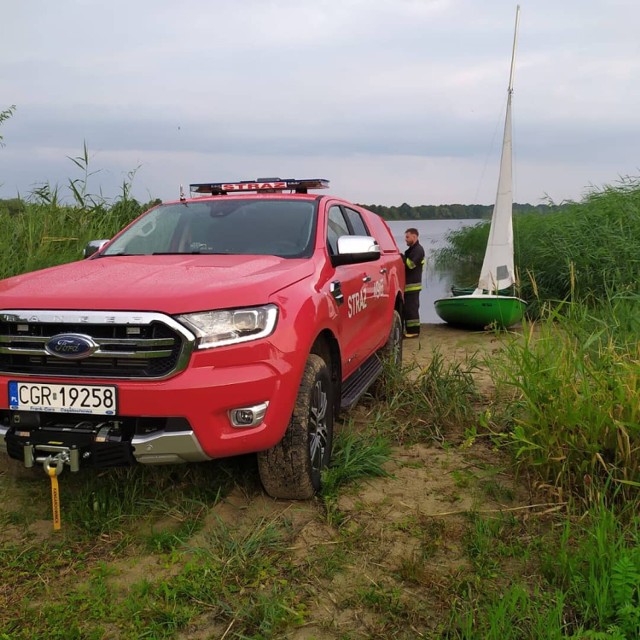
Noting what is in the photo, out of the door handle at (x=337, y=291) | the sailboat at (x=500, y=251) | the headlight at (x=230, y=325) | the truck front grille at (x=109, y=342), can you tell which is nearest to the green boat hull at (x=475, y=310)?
the sailboat at (x=500, y=251)

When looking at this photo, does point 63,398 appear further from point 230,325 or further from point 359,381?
point 359,381

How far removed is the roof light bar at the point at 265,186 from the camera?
482 cm

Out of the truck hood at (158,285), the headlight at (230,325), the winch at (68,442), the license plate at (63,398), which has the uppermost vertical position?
the truck hood at (158,285)

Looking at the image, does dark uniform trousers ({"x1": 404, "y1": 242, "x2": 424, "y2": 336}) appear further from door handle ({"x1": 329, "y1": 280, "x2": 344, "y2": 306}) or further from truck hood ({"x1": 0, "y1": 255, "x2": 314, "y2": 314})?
truck hood ({"x1": 0, "y1": 255, "x2": 314, "y2": 314})

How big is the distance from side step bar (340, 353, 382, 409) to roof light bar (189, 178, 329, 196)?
1.43 metres

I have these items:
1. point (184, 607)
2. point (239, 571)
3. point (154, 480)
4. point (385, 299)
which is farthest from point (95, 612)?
point (385, 299)

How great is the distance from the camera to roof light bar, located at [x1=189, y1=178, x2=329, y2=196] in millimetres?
4816

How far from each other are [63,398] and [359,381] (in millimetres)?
2147

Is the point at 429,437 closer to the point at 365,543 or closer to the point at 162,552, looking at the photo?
the point at 365,543

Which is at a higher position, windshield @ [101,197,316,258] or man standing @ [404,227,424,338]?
windshield @ [101,197,316,258]

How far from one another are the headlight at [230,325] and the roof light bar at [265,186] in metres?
2.21

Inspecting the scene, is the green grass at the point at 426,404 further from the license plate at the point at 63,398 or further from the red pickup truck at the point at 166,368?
the license plate at the point at 63,398

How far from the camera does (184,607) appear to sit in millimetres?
2398

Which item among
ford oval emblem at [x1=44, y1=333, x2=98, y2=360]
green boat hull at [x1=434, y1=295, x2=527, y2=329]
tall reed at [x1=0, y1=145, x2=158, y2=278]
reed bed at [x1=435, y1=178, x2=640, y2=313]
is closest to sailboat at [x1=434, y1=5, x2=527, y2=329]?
green boat hull at [x1=434, y1=295, x2=527, y2=329]
